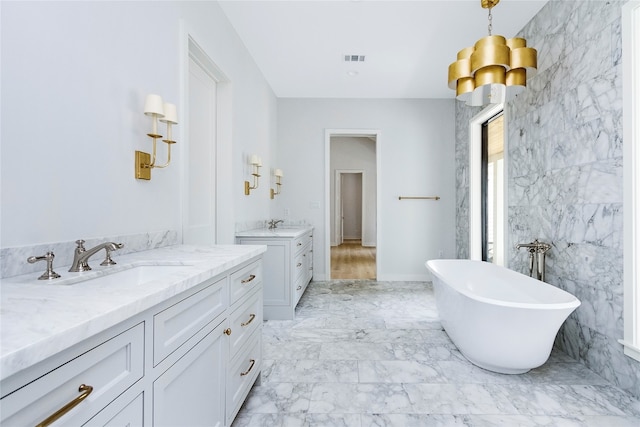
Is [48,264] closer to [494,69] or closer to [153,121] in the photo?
[153,121]

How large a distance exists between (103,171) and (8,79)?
46 cm

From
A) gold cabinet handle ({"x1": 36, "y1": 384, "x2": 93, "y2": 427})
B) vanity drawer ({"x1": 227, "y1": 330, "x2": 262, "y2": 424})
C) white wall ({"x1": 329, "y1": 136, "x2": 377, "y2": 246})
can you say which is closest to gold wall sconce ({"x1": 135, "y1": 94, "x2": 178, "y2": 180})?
vanity drawer ({"x1": 227, "y1": 330, "x2": 262, "y2": 424})

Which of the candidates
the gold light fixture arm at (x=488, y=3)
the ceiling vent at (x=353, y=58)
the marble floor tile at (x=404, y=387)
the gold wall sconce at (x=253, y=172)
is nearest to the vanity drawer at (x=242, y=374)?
the marble floor tile at (x=404, y=387)

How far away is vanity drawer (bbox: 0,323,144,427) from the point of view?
530 millimetres

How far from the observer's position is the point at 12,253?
1.03 m

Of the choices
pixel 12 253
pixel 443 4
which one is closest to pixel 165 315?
pixel 12 253

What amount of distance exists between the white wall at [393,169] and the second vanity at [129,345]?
3.39 meters

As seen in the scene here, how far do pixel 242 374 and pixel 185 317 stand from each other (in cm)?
71

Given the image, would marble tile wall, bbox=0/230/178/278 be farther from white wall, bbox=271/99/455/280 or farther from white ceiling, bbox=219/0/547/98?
white wall, bbox=271/99/455/280

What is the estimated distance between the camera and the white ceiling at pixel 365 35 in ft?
8.79

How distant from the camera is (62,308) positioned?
2.28 ft

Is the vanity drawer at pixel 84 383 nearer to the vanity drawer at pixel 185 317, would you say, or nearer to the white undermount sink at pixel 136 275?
the vanity drawer at pixel 185 317

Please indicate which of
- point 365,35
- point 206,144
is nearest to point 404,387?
point 206,144

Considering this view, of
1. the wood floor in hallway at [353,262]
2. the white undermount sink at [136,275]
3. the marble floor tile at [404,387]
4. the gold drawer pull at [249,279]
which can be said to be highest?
the white undermount sink at [136,275]
